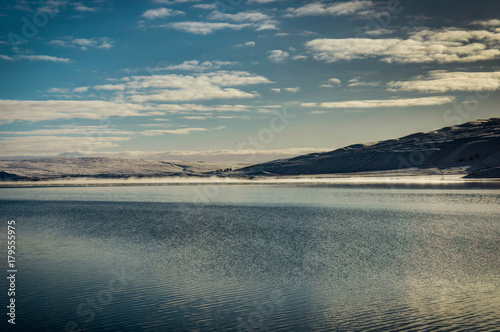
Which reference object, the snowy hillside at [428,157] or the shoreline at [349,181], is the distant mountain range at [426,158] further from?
the shoreline at [349,181]

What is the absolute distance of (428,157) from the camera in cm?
15375

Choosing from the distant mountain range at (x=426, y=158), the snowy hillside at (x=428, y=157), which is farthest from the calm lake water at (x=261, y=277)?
the snowy hillside at (x=428, y=157)

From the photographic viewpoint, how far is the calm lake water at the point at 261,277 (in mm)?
12125

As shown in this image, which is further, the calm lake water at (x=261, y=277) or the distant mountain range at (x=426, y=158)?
the distant mountain range at (x=426, y=158)

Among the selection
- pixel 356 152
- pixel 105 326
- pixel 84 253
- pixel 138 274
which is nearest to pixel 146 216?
pixel 84 253

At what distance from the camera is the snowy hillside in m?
132

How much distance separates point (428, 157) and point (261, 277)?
150904 mm

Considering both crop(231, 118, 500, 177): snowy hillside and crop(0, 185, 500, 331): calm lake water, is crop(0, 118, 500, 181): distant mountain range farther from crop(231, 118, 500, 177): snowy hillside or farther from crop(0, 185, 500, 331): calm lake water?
crop(0, 185, 500, 331): calm lake water

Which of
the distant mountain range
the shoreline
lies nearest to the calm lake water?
the shoreline

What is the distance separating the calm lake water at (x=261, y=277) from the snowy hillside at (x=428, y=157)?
91932 millimetres

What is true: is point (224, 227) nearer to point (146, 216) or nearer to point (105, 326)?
→ point (146, 216)

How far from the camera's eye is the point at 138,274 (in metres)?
17.8

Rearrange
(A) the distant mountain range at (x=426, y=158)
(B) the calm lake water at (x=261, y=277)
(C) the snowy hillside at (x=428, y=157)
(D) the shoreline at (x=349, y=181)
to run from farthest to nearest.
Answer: (C) the snowy hillside at (x=428, y=157) → (A) the distant mountain range at (x=426, y=158) → (D) the shoreline at (x=349, y=181) → (B) the calm lake water at (x=261, y=277)

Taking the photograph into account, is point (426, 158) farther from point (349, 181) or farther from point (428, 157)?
point (349, 181)
